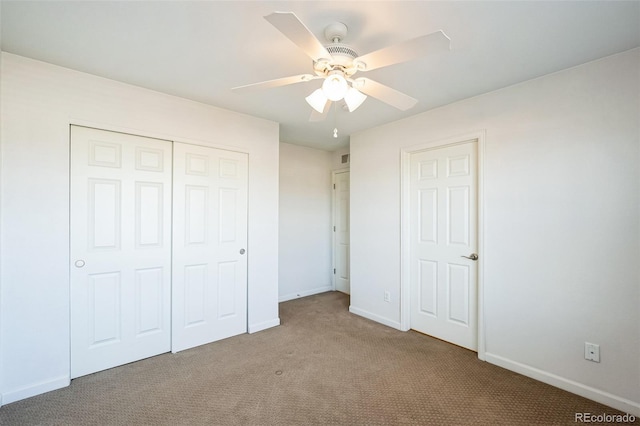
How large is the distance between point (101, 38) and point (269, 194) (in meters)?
1.95

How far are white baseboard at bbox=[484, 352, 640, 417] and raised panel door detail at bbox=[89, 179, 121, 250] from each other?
3.42 m

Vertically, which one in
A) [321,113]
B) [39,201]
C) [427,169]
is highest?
[321,113]

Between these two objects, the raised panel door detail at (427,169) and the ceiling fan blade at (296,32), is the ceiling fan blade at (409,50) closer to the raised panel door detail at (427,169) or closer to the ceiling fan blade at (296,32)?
the ceiling fan blade at (296,32)

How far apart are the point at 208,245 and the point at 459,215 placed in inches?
100

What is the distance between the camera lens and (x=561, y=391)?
6.93 feet

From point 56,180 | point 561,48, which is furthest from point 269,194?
point 561,48

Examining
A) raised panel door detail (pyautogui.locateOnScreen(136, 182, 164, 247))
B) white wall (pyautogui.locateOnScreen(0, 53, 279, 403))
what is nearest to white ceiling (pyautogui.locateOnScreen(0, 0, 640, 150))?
white wall (pyautogui.locateOnScreen(0, 53, 279, 403))

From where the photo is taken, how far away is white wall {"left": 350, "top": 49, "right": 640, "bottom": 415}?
6.27 ft

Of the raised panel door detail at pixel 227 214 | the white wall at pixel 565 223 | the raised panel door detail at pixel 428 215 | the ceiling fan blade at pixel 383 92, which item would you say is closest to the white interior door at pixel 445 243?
the raised panel door detail at pixel 428 215

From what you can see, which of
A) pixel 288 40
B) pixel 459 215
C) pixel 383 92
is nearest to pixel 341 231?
pixel 459 215

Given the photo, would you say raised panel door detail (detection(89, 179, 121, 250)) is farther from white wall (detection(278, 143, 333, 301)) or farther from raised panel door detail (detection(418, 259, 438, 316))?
raised panel door detail (detection(418, 259, 438, 316))

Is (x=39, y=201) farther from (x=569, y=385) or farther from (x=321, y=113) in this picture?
(x=569, y=385)

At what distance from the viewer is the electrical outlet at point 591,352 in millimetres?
2006

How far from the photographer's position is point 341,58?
1.51m
